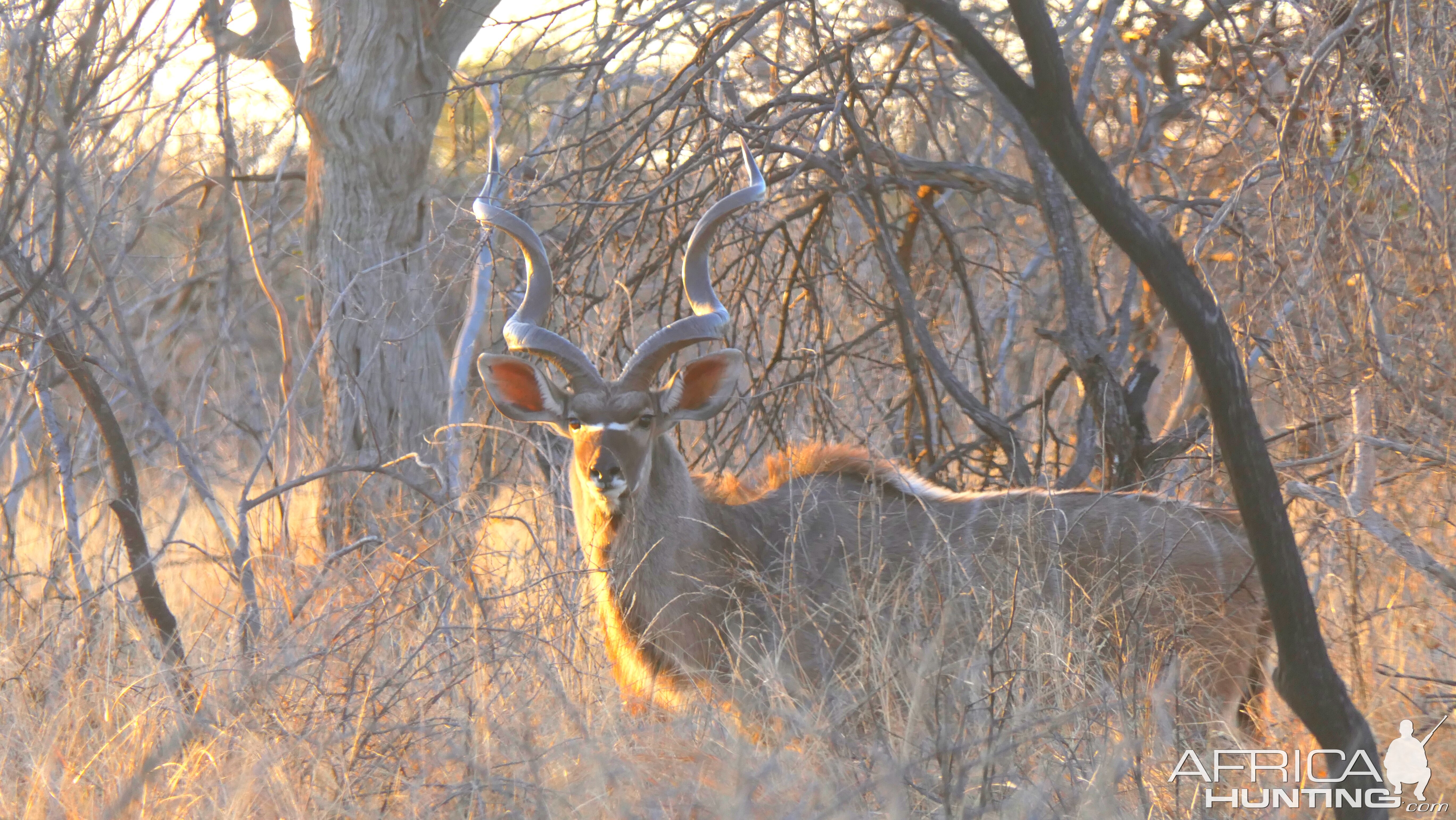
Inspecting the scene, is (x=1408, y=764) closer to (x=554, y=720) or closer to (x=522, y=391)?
(x=554, y=720)

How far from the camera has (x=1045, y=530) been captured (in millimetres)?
4395

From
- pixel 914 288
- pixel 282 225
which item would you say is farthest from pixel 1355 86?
pixel 282 225

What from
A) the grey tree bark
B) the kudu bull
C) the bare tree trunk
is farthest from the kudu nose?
the grey tree bark

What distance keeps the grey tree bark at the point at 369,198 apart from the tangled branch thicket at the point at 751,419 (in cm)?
23

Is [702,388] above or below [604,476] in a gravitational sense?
above

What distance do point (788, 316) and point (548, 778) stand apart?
3543mm

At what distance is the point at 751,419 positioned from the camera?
7598 millimetres

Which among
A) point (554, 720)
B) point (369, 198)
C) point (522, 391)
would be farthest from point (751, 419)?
point (554, 720)

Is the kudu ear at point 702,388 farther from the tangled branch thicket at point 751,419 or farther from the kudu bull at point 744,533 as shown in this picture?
the tangled branch thicket at point 751,419

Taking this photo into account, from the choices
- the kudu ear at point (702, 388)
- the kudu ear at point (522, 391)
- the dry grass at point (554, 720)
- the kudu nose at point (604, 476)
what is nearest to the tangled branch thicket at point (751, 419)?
the dry grass at point (554, 720)

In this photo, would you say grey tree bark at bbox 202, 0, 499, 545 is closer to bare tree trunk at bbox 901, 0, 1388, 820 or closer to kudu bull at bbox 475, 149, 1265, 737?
kudu bull at bbox 475, 149, 1265, 737

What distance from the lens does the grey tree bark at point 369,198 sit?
6.65m

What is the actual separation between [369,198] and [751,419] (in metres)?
2.47

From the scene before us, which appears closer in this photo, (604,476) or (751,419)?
(604,476)
